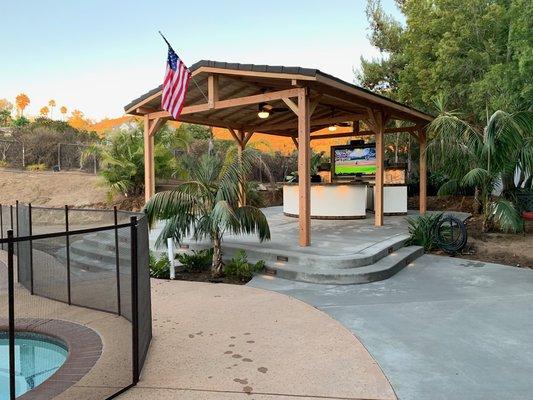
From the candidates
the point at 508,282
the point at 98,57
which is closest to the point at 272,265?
the point at 508,282

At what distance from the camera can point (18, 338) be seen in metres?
4.39

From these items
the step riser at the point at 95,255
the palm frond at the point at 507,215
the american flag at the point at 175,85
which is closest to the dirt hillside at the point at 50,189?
the step riser at the point at 95,255

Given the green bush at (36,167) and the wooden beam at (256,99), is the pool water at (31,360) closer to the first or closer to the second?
the wooden beam at (256,99)

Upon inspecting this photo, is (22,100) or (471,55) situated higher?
(22,100)

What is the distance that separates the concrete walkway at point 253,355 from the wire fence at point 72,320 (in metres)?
0.33

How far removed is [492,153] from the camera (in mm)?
8773

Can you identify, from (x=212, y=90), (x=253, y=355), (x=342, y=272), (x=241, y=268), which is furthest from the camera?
(x=212, y=90)

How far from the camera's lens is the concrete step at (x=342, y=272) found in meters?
6.14

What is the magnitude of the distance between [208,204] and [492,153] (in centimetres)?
640

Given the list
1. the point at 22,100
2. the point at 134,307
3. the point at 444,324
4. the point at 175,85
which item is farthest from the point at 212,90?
the point at 22,100

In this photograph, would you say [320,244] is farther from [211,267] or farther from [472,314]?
[472,314]

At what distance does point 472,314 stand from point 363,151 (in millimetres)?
10477

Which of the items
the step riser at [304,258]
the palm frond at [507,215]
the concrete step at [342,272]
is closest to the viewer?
the concrete step at [342,272]

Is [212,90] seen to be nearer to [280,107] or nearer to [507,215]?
[280,107]
